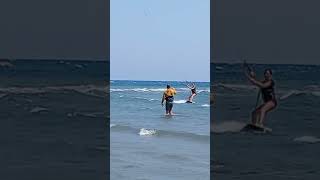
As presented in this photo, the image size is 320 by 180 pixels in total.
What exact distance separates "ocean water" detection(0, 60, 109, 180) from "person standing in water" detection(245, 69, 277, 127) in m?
1.03

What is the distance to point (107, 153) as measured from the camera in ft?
12.3

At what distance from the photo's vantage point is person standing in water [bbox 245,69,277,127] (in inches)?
150

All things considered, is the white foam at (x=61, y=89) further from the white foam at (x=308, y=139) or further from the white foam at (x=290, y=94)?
the white foam at (x=308, y=139)

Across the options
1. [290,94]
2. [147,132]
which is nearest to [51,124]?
[290,94]

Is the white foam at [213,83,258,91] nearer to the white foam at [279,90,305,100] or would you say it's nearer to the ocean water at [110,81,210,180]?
the white foam at [279,90,305,100]

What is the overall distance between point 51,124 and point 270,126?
60.6 inches

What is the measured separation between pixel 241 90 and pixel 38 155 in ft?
4.84

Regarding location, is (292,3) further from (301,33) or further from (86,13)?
(86,13)

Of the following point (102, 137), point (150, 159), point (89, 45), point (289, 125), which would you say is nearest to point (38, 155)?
point (102, 137)

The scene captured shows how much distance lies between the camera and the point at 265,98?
3850 millimetres

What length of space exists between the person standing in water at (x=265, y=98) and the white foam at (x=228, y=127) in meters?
0.11

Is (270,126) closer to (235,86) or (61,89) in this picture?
(235,86)

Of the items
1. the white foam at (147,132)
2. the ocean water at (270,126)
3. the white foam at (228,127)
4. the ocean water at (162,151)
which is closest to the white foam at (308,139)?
the ocean water at (270,126)

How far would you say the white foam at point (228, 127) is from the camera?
3764 millimetres
